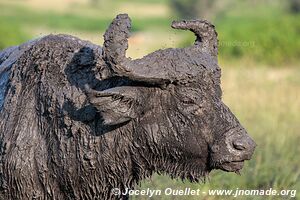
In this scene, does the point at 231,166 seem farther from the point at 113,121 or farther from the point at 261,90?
the point at 261,90

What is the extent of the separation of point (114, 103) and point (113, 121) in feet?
0.41

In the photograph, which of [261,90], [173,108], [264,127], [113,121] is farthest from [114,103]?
[261,90]

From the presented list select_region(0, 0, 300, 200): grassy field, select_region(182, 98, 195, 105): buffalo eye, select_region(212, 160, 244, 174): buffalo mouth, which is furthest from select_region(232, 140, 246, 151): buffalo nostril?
select_region(0, 0, 300, 200): grassy field

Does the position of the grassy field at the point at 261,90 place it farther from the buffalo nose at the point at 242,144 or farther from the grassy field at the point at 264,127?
the buffalo nose at the point at 242,144

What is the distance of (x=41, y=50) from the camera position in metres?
5.45

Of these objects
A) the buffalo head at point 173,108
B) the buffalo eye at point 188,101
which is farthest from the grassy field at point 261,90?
the buffalo eye at point 188,101

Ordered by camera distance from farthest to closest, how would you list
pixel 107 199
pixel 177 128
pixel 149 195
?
pixel 149 195 < pixel 107 199 < pixel 177 128

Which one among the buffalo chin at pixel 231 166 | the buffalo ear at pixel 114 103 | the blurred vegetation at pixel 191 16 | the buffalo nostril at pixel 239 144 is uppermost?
the blurred vegetation at pixel 191 16

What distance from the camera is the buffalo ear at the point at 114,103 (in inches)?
186

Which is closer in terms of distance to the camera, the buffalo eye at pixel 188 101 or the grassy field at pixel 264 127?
the buffalo eye at pixel 188 101

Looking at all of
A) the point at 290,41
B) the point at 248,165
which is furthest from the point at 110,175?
the point at 290,41

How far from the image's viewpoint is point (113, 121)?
4.80 metres

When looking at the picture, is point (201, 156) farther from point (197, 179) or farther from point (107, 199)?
point (107, 199)

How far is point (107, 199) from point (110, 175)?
24cm
